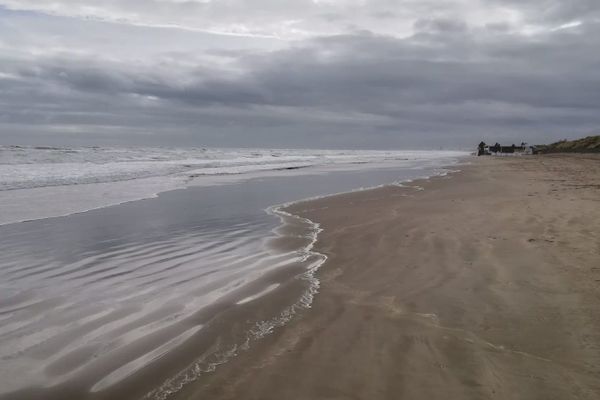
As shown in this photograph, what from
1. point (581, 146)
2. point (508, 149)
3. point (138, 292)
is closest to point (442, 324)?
point (138, 292)

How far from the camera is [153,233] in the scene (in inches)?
347

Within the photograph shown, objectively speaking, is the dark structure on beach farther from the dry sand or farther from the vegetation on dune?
the dry sand

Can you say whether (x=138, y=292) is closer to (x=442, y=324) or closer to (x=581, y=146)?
(x=442, y=324)

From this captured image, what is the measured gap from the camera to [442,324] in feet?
13.5

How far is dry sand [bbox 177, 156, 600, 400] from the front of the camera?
3090 mm

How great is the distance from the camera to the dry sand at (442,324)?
3090mm

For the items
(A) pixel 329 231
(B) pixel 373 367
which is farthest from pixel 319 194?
(B) pixel 373 367

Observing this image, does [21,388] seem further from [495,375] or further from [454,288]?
[454,288]

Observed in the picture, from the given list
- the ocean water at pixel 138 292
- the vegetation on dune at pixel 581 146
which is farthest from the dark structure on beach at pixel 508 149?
the ocean water at pixel 138 292

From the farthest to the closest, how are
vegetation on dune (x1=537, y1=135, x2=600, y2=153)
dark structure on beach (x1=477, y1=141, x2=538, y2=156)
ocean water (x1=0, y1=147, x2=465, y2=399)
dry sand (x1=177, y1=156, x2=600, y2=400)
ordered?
dark structure on beach (x1=477, y1=141, x2=538, y2=156)
vegetation on dune (x1=537, y1=135, x2=600, y2=153)
ocean water (x1=0, y1=147, x2=465, y2=399)
dry sand (x1=177, y1=156, x2=600, y2=400)

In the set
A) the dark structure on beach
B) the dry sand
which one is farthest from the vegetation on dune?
the dry sand

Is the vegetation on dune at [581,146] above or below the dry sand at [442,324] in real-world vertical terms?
above

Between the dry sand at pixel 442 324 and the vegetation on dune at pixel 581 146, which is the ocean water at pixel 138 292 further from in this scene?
the vegetation on dune at pixel 581 146

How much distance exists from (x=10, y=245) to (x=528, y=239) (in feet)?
26.3
